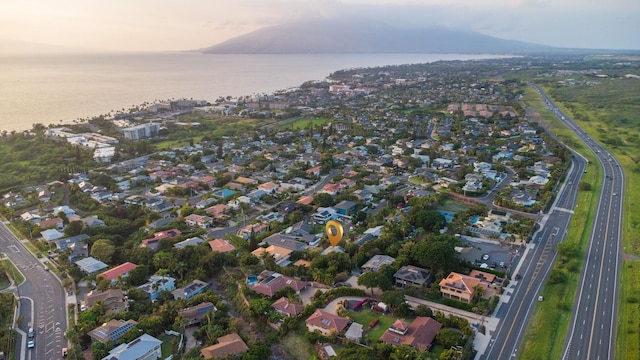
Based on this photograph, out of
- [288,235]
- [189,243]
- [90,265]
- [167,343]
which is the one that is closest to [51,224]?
[90,265]

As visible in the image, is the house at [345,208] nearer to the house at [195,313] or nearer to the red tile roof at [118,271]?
the house at [195,313]

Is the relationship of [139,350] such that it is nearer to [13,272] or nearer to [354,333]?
[354,333]

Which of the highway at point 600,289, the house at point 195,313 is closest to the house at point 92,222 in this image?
the house at point 195,313

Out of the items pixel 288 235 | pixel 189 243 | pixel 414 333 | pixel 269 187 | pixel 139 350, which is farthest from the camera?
pixel 269 187

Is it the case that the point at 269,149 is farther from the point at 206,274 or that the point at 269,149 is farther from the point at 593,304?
the point at 593,304

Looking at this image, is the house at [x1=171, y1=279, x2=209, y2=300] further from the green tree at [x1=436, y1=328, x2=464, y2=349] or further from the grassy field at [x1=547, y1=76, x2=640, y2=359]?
the grassy field at [x1=547, y1=76, x2=640, y2=359]

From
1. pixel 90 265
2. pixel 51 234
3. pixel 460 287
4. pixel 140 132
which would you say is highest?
pixel 140 132
